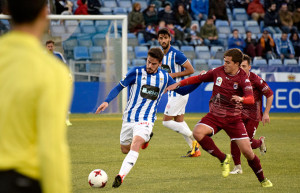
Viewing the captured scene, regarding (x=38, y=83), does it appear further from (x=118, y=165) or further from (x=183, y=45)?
(x=183, y=45)

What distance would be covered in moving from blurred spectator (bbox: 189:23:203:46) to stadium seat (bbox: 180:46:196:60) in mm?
459

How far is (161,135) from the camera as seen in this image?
43.0 ft

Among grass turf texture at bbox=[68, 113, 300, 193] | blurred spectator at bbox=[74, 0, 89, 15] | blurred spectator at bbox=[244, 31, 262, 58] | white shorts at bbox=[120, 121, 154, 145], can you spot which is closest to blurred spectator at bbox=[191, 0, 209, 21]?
blurred spectator at bbox=[244, 31, 262, 58]

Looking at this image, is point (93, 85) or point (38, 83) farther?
point (93, 85)

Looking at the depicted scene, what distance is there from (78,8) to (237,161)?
43.3ft

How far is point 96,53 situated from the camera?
17531mm

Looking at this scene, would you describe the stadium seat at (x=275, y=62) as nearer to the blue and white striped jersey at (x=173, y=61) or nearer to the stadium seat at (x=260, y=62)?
the stadium seat at (x=260, y=62)

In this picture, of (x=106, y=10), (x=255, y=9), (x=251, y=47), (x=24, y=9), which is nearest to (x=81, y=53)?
(x=106, y=10)

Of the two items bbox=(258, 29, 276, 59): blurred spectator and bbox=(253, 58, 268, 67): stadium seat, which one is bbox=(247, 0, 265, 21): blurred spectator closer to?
bbox=(258, 29, 276, 59): blurred spectator

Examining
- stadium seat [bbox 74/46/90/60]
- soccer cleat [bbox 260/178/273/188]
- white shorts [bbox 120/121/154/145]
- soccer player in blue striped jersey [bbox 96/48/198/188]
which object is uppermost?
soccer player in blue striped jersey [bbox 96/48/198/188]

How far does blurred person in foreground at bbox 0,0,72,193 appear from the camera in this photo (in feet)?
7.31

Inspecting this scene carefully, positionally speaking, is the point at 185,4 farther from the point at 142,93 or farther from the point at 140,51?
the point at 142,93

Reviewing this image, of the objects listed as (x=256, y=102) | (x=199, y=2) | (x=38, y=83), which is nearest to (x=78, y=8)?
(x=199, y=2)

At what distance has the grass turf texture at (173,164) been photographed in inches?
271
